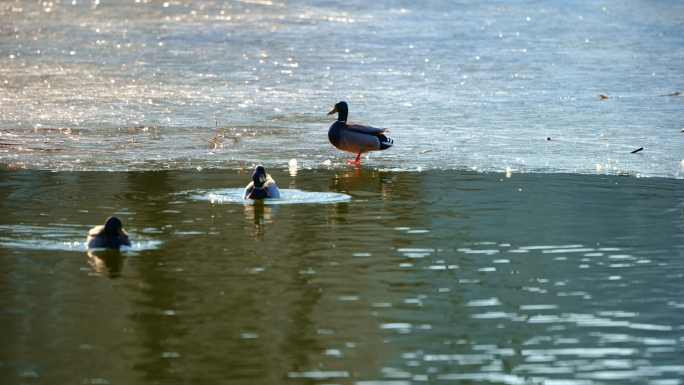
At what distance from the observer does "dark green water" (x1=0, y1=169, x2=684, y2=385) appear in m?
5.27

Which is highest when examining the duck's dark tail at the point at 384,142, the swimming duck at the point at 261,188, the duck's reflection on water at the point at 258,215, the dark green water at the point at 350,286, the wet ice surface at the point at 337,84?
the wet ice surface at the point at 337,84

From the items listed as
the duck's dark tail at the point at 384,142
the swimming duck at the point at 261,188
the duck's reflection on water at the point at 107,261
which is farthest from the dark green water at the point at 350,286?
the duck's dark tail at the point at 384,142

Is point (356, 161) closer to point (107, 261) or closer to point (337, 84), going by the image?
point (337, 84)

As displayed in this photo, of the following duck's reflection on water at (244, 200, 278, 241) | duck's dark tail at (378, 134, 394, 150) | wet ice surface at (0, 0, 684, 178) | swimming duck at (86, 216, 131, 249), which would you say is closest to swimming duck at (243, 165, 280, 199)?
duck's reflection on water at (244, 200, 278, 241)

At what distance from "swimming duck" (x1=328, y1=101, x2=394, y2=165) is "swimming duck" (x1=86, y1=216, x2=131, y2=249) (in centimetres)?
455

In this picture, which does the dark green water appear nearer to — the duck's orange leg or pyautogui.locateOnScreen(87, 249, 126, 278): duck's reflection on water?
pyautogui.locateOnScreen(87, 249, 126, 278): duck's reflection on water

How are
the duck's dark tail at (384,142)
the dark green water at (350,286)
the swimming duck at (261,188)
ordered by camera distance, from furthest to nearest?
the duck's dark tail at (384,142)
the swimming duck at (261,188)
the dark green water at (350,286)

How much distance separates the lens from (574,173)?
10.5 m

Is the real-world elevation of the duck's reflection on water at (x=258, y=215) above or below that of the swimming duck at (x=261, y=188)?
below

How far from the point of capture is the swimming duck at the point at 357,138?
11594 mm

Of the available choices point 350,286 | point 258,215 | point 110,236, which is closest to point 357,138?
point 258,215

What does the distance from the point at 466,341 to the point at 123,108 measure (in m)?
9.27

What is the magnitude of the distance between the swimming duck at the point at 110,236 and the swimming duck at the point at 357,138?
455 cm

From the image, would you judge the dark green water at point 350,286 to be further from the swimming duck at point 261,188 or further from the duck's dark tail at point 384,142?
the duck's dark tail at point 384,142
